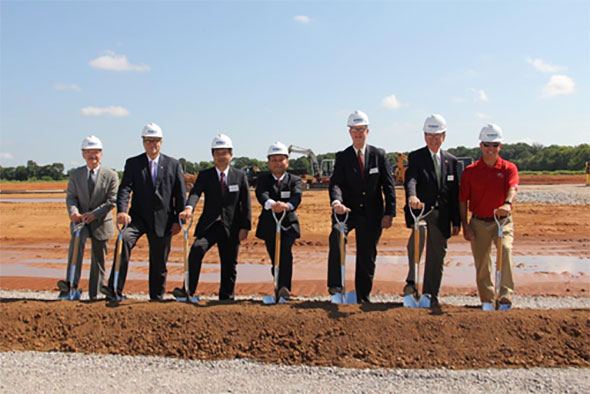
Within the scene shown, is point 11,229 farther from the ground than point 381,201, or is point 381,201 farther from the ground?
point 381,201

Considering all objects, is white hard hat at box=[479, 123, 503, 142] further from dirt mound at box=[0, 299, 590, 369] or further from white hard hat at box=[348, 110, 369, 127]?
dirt mound at box=[0, 299, 590, 369]

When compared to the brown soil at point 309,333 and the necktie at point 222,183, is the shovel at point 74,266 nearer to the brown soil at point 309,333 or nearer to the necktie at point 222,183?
the brown soil at point 309,333

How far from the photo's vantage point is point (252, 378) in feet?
13.4

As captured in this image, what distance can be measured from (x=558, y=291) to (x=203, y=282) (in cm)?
562

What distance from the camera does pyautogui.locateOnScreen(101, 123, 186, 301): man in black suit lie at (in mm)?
5539

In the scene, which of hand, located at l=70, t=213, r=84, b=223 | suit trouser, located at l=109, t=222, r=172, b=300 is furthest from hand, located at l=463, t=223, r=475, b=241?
hand, located at l=70, t=213, r=84, b=223

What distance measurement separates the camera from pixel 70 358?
460 cm

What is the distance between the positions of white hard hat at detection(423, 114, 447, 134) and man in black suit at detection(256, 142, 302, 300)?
1.58 m

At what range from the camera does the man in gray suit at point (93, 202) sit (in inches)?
232

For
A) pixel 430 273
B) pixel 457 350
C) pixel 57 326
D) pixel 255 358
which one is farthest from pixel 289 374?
pixel 57 326

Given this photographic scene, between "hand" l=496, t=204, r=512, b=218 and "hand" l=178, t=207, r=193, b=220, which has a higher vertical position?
"hand" l=496, t=204, r=512, b=218

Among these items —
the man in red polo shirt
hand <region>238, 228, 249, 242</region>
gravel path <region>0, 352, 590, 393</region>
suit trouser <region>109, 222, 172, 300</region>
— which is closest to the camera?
gravel path <region>0, 352, 590, 393</region>

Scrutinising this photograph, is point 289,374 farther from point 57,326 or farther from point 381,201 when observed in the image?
point 57,326

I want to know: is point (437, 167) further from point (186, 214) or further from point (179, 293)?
point (179, 293)
